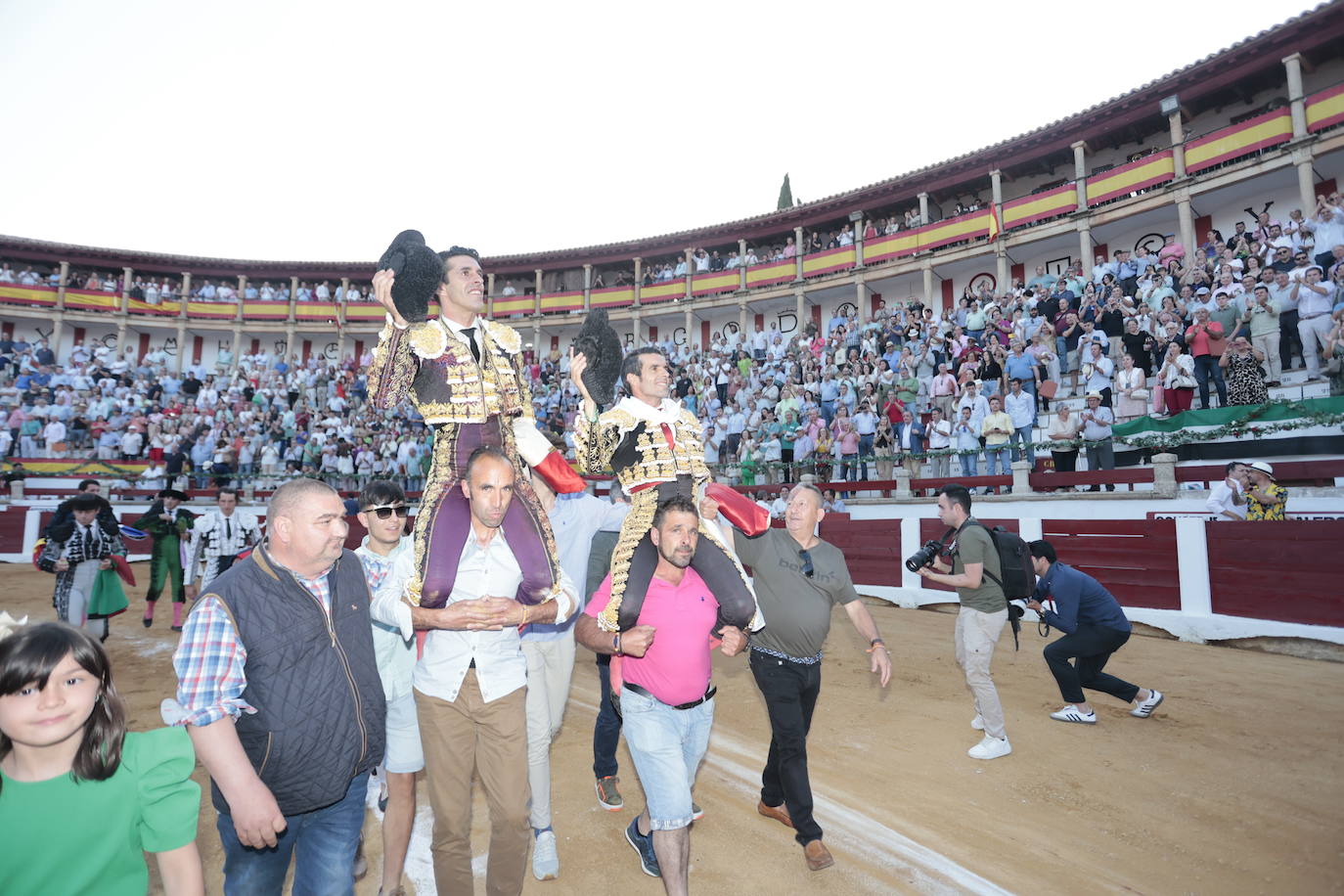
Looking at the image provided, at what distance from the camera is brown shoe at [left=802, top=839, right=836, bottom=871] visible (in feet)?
10.7

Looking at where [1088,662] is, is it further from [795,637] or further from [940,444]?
[940,444]

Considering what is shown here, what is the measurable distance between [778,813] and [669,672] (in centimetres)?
157

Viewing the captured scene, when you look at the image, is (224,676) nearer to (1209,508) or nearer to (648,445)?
(648,445)

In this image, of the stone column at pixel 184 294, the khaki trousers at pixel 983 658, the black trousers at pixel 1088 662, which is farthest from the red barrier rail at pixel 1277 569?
the stone column at pixel 184 294

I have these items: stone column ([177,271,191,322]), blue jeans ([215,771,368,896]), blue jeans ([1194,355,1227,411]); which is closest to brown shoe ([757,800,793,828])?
→ blue jeans ([215,771,368,896])

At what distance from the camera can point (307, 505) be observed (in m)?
2.14

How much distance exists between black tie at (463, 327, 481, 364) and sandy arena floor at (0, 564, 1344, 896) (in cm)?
239

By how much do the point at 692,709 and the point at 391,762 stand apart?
129cm

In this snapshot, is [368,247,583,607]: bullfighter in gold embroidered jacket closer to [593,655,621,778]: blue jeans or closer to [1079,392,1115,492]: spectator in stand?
[593,655,621,778]: blue jeans

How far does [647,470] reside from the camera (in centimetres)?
328

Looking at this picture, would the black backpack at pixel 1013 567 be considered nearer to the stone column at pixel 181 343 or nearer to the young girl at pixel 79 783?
the young girl at pixel 79 783

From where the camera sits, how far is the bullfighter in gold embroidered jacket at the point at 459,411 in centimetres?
267

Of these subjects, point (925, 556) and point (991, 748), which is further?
point (925, 556)

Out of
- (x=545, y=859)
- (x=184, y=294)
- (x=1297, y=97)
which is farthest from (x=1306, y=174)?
(x=184, y=294)
